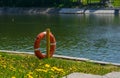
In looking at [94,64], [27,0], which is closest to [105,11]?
[27,0]

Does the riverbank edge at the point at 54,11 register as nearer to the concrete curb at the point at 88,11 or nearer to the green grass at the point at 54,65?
the concrete curb at the point at 88,11

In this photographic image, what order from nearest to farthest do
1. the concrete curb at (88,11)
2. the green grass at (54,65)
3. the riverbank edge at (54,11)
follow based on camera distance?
1. the green grass at (54,65)
2. the concrete curb at (88,11)
3. the riverbank edge at (54,11)

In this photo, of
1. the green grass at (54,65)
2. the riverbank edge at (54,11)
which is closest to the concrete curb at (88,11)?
the riverbank edge at (54,11)

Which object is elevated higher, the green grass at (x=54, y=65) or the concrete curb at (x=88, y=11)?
the green grass at (x=54, y=65)

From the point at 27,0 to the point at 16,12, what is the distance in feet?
18.2

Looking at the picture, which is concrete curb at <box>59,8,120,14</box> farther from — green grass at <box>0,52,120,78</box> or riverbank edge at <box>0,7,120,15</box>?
green grass at <box>0,52,120,78</box>

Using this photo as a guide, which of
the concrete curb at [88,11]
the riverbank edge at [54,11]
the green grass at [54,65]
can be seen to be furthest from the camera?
the riverbank edge at [54,11]

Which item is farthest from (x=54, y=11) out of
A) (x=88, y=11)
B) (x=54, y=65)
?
(x=54, y=65)

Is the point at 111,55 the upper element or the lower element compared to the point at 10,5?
upper

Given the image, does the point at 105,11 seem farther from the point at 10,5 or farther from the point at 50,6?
the point at 10,5

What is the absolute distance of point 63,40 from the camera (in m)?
36.7

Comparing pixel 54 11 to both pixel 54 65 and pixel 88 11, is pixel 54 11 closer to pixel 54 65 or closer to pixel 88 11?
pixel 88 11

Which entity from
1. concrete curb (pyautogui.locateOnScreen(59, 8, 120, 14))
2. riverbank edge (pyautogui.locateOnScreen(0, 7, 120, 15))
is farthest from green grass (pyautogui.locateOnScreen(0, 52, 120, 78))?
riverbank edge (pyautogui.locateOnScreen(0, 7, 120, 15))

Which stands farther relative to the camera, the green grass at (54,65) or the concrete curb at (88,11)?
the concrete curb at (88,11)
